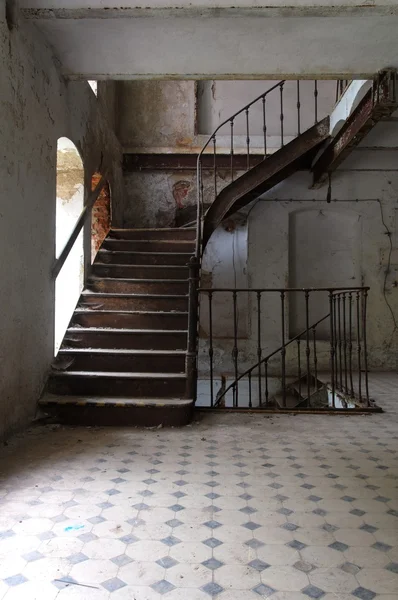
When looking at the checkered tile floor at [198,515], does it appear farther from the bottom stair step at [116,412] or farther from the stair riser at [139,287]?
the stair riser at [139,287]

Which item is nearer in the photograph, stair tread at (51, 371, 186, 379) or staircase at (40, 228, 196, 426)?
staircase at (40, 228, 196, 426)

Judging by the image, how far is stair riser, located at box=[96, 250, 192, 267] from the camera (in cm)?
606

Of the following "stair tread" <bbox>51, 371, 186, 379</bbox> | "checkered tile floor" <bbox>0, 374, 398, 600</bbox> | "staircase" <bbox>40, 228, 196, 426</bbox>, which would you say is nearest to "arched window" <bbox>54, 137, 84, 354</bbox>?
"staircase" <bbox>40, 228, 196, 426</bbox>

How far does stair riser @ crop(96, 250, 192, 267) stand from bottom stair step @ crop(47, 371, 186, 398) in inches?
86.5

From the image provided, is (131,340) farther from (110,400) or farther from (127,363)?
(110,400)

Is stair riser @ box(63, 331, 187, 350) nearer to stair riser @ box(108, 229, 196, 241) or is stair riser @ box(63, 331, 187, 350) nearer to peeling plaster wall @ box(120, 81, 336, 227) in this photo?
stair riser @ box(108, 229, 196, 241)

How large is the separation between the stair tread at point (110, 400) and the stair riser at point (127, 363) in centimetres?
42

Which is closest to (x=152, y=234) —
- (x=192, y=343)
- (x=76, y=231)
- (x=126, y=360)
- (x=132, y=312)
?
(x=76, y=231)

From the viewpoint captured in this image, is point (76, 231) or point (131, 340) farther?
point (76, 231)

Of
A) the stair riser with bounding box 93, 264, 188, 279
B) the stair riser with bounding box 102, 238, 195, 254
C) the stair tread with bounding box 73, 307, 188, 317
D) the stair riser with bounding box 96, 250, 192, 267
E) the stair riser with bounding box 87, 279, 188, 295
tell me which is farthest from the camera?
the stair riser with bounding box 102, 238, 195, 254

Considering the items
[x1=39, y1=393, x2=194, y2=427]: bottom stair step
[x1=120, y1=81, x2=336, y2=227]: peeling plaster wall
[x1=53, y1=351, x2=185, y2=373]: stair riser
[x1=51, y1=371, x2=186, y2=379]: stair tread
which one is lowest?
[x1=39, y1=393, x2=194, y2=427]: bottom stair step

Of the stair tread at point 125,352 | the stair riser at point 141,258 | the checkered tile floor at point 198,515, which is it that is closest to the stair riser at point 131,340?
the stair tread at point 125,352

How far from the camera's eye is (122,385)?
4.19 m

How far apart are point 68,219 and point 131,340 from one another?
1.80m
